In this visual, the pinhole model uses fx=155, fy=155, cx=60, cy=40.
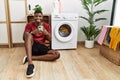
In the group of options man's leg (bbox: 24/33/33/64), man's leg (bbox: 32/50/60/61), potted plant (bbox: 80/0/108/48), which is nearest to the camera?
man's leg (bbox: 24/33/33/64)

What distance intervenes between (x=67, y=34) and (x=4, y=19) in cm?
140

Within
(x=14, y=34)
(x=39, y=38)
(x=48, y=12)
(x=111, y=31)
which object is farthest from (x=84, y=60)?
(x=14, y=34)

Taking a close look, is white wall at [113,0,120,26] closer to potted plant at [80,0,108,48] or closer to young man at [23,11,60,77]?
potted plant at [80,0,108,48]

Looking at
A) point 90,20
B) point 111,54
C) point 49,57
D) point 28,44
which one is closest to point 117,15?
point 90,20

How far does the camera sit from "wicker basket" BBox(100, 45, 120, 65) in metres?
2.56

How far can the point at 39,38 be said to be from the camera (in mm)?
2766

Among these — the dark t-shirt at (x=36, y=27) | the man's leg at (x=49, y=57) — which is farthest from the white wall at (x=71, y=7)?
the man's leg at (x=49, y=57)

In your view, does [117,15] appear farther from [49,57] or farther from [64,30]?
[49,57]

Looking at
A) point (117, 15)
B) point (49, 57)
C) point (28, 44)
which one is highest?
point (117, 15)

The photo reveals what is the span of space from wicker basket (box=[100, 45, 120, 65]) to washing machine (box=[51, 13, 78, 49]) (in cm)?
71

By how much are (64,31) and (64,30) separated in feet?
0.07

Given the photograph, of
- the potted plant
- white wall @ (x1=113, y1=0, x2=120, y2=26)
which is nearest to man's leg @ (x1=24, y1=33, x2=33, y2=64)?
the potted plant

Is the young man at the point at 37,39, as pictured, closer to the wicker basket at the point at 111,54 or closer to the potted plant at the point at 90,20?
the wicker basket at the point at 111,54

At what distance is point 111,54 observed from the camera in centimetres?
272
